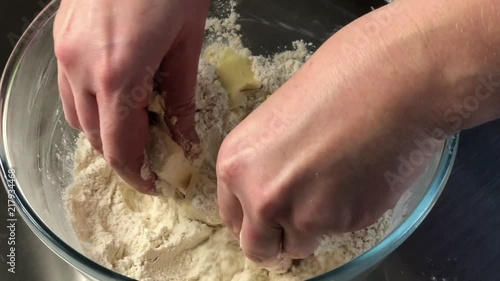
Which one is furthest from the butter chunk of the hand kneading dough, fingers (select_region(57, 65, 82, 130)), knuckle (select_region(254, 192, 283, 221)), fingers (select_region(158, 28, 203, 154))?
knuckle (select_region(254, 192, 283, 221))

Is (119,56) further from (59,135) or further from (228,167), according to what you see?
(59,135)

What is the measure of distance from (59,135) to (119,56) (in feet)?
1.06

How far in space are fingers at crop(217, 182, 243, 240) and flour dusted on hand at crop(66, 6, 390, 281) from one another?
0.15m

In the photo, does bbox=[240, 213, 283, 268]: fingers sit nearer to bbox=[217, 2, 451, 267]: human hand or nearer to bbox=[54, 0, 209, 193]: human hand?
bbox=[217, 2, 451, 267]: human hand

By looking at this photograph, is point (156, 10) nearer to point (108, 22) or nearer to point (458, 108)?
point (108, 22)

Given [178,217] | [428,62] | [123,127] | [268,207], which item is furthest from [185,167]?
[428,62]

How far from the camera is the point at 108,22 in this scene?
59 cm

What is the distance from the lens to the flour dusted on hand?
0.75 m

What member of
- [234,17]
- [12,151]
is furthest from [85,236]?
[234,17]

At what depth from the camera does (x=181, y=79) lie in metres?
0.67

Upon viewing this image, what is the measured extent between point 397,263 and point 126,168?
44 cm

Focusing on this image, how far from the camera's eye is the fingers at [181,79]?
25.8 inches

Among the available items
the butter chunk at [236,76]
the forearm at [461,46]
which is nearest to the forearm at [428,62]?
the forearm at [461,46]

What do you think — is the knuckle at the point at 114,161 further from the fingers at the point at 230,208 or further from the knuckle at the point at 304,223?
the knuckle at the point at 304,223
